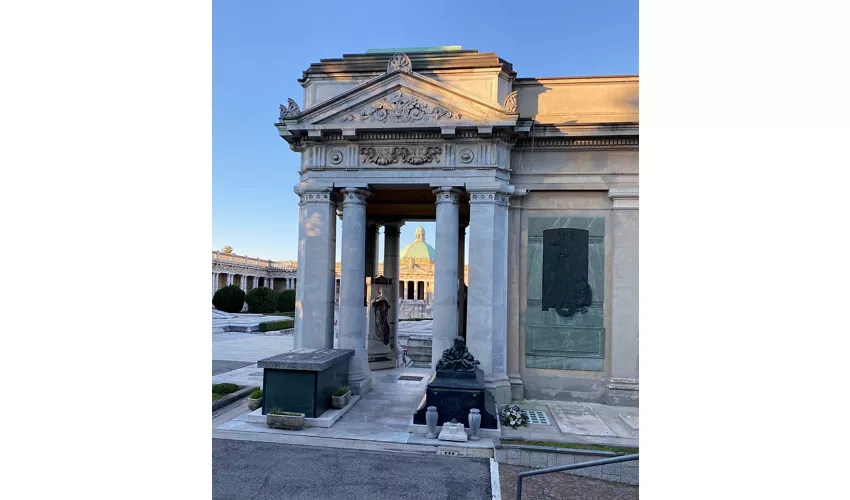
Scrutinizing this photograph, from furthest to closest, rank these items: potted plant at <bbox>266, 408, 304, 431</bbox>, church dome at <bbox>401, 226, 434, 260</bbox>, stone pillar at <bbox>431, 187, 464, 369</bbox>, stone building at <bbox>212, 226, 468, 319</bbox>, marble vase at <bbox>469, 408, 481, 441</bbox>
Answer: church dome at <bbox>401, 226, 434, 260</bbox> → stone building at <bbox>212, 226, 468, 319</bbox> → stone pillar at <bbox>431, 187, 464, 369</bbox> → potted plant at <bbox>266, 408, 304, 431</bbox> → marble vase at <bbox>469, 408, 481, 441</bbox>

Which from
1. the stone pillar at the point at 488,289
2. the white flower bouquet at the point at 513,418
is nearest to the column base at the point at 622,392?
the stone pillar at the point at 488,289

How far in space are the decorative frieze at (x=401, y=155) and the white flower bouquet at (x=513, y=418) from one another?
832cm

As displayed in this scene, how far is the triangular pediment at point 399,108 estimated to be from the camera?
14344mm

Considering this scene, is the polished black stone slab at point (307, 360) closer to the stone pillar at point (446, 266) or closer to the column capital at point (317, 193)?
the stone pillar at point (446, 266)

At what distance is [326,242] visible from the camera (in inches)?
599

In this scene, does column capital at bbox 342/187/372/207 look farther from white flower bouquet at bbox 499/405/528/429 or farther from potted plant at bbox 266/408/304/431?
white flower bouquet at bbox 499/405/528/429

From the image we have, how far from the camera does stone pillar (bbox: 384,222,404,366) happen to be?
21297 mm

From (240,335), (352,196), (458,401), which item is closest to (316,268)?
(352,196)

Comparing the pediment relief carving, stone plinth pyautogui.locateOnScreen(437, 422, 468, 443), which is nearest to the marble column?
the pediment relief carving

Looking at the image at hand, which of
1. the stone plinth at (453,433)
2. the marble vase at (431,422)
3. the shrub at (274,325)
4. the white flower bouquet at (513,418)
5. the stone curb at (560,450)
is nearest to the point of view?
the stone curb at (560,450)

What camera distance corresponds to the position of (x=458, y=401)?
11352 millimetres

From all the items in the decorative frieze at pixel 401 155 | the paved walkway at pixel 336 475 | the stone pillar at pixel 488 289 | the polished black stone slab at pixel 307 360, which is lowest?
the paved walkway at pixel 336 475

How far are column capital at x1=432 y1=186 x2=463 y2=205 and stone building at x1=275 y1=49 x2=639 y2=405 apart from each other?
4 centimetres

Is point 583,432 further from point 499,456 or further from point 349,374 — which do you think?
point 349,374
